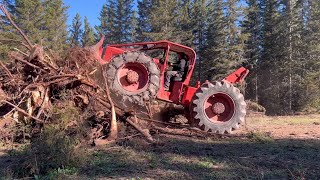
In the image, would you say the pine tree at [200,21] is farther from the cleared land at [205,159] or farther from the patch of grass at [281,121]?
the cleared land at [205,159]

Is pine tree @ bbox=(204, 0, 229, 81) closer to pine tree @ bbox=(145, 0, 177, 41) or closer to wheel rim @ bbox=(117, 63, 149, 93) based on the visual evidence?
pine tree @ bbox=(145, 0, 177, 41)

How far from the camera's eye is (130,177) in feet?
16.2

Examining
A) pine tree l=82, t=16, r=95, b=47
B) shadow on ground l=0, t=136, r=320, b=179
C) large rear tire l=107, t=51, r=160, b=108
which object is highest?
pine tree l=82, t=16, r=95, b=47

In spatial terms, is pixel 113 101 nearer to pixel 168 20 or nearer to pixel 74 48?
pixel 74 48

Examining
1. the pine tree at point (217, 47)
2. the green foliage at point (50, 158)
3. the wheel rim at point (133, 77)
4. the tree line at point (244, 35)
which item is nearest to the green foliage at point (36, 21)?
the tree line at point (244, 35)

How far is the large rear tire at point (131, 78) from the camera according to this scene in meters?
8.25

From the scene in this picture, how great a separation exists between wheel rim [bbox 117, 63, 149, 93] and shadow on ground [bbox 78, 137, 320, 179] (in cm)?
154

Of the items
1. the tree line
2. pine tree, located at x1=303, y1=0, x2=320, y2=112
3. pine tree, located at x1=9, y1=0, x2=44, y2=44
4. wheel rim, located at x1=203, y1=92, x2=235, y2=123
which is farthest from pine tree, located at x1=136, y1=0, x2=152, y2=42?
wheel rim, located at x1=203, y1=92, x2=235, y2=123

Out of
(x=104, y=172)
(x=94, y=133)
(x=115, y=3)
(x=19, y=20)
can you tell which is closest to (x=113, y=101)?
(x=94, y=133)

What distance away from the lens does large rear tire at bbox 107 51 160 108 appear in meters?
8.25

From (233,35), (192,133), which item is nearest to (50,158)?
(192,133)

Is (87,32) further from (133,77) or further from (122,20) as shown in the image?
(133,77)

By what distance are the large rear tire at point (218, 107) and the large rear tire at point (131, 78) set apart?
3.79ft

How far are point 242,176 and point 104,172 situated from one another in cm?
206
